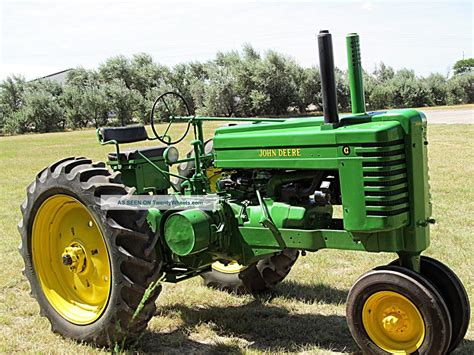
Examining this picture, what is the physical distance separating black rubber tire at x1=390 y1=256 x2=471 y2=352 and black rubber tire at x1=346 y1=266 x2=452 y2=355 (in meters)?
0.27

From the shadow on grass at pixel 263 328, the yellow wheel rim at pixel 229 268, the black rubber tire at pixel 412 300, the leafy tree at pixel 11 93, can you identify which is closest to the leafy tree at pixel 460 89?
the leafy tree at pixel 11 93

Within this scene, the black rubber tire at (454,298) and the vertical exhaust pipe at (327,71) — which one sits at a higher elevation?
the vertical exhaust pipe at (327,71)

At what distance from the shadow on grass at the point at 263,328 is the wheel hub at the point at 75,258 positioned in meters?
0.77

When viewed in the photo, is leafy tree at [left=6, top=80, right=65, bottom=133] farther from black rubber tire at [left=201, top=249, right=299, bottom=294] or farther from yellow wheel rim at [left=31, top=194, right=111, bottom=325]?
yellow wheel rim at [left=31, top=194, right=111, bottom=325]

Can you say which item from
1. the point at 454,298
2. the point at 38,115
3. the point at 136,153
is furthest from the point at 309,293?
the point at 38,115

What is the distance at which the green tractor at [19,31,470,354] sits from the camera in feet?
11.6

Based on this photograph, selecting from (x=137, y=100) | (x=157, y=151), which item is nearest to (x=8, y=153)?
(x=137, y=100)

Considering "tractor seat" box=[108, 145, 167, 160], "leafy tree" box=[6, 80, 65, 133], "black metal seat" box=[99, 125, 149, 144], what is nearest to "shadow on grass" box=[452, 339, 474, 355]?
"tractor seat" box=[108, 145, 167, 160]

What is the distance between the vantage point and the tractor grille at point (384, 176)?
3.46 meters

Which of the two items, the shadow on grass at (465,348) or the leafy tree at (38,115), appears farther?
the leafy tree at (38,115)

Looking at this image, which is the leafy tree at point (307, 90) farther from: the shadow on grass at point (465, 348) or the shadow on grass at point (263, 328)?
the shadow on grass at point (465, 348)

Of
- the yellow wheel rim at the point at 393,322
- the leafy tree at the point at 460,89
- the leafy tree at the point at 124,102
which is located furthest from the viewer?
the leafy tree at the point at 460,89

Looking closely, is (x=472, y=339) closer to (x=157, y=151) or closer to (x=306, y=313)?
(x=306, y=313)

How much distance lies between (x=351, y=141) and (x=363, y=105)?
1.39ft
